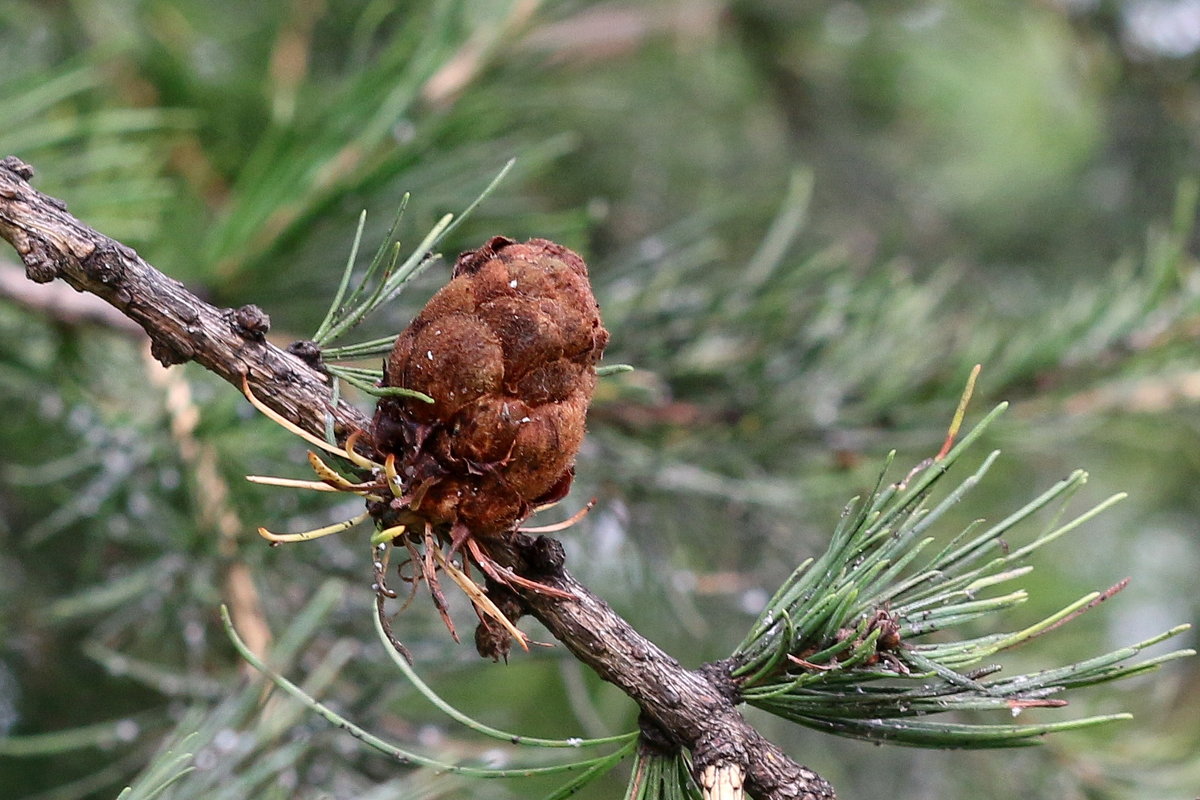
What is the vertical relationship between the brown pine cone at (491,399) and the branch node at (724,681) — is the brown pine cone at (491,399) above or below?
above

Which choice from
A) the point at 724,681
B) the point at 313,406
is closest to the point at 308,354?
the point at 313,406

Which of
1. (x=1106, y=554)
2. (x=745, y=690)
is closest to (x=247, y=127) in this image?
(x=745, y=690)

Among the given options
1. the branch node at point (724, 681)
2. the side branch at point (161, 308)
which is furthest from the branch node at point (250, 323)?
the branch node at point (724, 681)

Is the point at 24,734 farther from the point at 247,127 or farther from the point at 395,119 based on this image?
the point at 247,127

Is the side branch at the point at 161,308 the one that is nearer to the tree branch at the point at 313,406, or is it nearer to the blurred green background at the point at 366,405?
the tree branch at the point at 313,406

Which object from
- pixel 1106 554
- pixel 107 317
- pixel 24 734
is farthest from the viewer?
pixel 1106 554

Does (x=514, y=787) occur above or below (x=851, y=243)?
below
